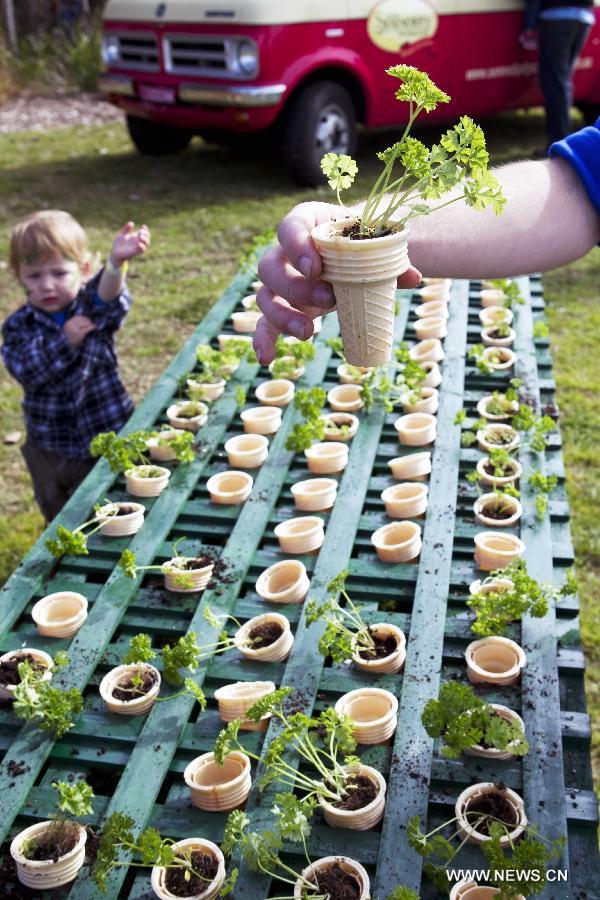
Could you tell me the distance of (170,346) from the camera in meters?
5.93

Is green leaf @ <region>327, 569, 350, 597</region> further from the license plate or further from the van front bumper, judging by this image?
the license plate

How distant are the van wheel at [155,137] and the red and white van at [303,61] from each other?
618 mm

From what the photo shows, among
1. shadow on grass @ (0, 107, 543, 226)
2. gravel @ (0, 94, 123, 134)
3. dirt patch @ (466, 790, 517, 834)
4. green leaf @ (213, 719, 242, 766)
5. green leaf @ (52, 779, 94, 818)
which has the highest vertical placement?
green leaf @ (213, 719, 242, 766)

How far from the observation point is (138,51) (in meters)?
8.62

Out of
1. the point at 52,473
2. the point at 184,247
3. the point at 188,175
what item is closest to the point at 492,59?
the point at 188,175

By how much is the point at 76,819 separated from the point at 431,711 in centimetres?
71

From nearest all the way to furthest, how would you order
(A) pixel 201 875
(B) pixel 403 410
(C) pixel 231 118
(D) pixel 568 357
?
(A) pixel 201 875
(B) pixel 403 410
(D) pixel 568 357
(C) pixel 231 118

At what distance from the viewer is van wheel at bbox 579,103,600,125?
32.5ft

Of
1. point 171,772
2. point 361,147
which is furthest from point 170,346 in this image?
point 361,147

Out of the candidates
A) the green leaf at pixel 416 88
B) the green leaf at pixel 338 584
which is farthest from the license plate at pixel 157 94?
the green leaf at pixel 416 88

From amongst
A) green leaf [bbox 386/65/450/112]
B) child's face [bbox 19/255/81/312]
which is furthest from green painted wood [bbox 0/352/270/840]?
green leaf [bbox 386/65/450/112]

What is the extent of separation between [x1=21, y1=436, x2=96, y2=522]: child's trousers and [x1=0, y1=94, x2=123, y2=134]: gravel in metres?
9.12

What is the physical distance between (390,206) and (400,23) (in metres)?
7.21

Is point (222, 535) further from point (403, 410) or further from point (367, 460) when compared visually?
point (403, 410)
